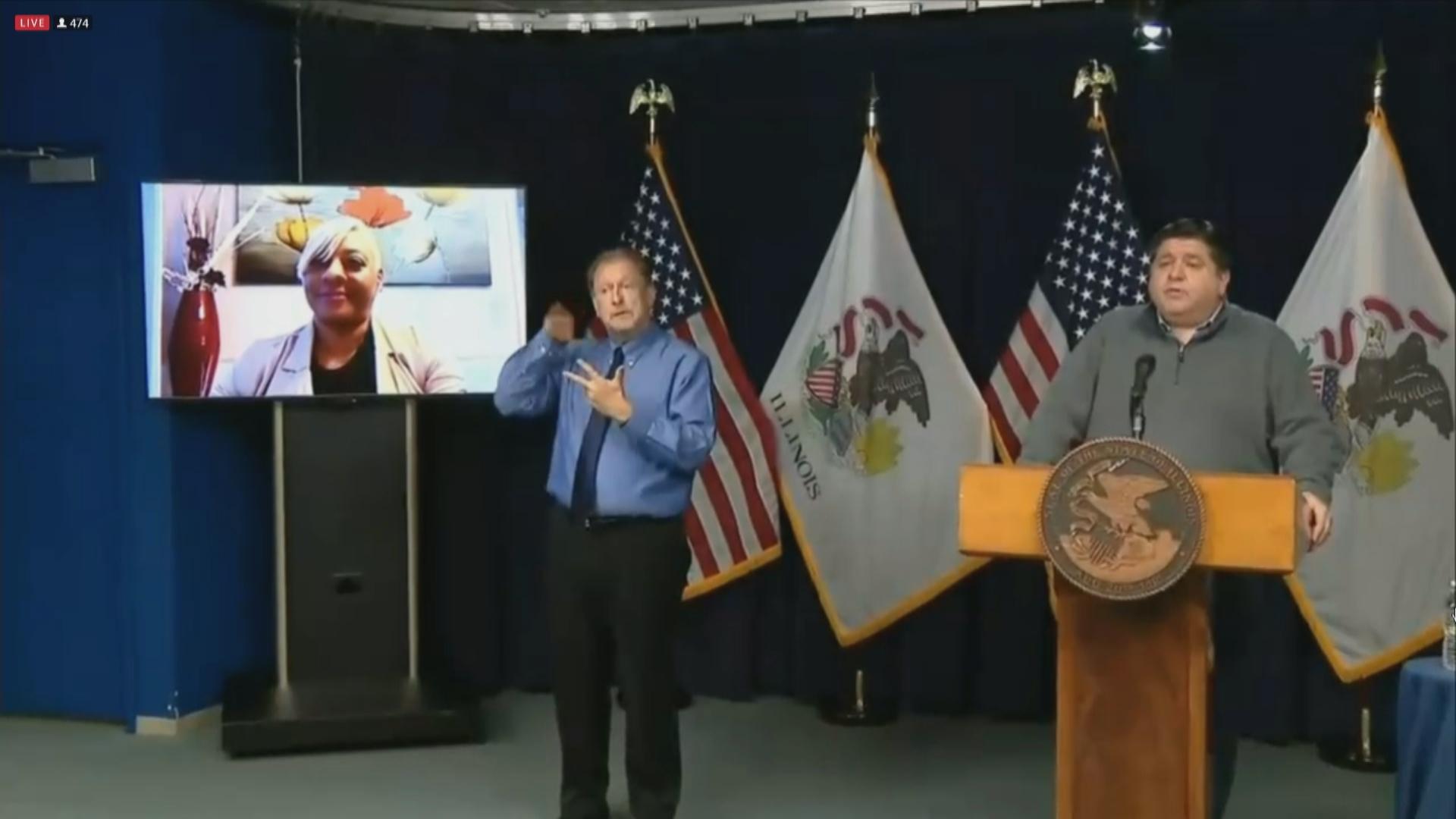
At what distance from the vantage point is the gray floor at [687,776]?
3.81 metres

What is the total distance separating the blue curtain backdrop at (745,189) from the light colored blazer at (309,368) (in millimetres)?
364

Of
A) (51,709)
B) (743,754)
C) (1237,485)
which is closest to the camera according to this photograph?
(1237,485)

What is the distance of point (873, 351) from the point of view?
461cm

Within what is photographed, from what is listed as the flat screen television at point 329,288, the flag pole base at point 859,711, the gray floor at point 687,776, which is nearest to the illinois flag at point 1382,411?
the gray floor at point 687,776

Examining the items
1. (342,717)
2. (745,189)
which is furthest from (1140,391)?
(342,717)

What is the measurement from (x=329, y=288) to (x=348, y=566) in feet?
2.75

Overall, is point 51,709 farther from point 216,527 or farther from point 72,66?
point 72,66

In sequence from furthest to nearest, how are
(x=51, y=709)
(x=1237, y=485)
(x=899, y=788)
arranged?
(x=51, y=709) < (x=899, y=788) < (x=1237, y=485)

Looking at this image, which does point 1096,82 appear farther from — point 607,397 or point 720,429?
point 607,397

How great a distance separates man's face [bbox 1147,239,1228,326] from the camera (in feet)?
9.48

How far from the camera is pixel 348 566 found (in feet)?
14.8

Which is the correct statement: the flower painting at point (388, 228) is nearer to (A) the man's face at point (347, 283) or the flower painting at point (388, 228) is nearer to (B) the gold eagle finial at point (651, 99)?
(A) the man's face at point (347, 283)

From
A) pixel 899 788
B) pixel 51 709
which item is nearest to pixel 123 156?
pixel 51 709

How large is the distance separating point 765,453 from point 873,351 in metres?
0.47
